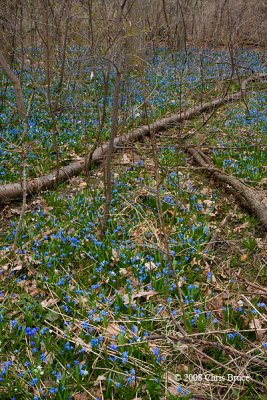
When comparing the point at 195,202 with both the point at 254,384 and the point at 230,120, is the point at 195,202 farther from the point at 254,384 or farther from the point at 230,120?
the point at 230,120

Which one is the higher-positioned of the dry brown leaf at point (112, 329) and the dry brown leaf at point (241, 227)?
the dry brown leaf at point (241, 227)

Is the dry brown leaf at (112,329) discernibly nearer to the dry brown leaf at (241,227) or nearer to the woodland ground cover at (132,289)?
the woodland ground cover at (132,289)

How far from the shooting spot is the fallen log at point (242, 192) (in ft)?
14.8

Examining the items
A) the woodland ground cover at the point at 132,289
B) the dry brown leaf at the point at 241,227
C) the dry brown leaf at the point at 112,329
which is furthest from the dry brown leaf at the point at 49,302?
the dry brown leaf at the point at 241,227

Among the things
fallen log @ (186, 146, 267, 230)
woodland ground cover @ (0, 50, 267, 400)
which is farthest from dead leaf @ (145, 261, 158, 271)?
fallen log @ (186, 146, 267, 230)

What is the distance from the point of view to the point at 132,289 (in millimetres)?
3512

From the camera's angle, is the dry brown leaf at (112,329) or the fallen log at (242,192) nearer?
the dry brown leaf at (112,329)

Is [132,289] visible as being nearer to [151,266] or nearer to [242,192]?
[151,266]

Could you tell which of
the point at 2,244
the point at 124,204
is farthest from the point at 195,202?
the point at 2,244

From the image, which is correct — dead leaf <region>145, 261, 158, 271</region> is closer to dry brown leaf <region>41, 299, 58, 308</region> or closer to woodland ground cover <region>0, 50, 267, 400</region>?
woodland ground cover <region>0, 50, 267, 400</region>

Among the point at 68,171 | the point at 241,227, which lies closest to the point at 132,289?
the point at 241,227

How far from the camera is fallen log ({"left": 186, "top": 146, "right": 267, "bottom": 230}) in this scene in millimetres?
4516

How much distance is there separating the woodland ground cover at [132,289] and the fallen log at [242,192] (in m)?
0.13

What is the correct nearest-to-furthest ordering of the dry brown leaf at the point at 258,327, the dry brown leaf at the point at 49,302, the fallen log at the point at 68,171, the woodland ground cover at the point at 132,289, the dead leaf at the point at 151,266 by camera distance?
the woodland ground cover at the point at 132,289, the dry brown leaf at the point at 258,327, the dry brown leaf at the point at 49,302, the dead leaf at the point at 151,266, the fallen log at the point at 68,171
